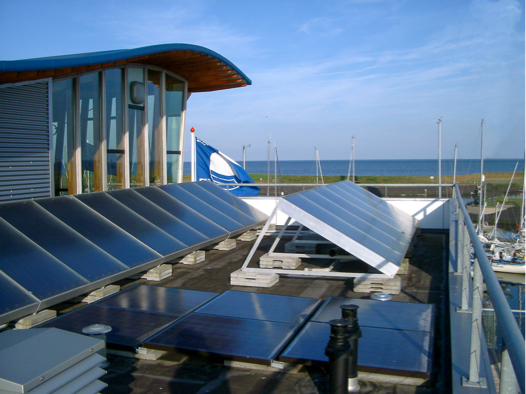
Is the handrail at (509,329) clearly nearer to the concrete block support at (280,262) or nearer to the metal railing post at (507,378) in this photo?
the metal railing post at (507,378)

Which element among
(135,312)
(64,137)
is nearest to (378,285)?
(135,312)

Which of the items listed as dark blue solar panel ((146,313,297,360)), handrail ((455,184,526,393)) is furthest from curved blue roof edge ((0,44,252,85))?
handrail ((455,184,526,393))

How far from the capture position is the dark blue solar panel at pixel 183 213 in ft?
35.8

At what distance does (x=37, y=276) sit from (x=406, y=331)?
4748 millimetres

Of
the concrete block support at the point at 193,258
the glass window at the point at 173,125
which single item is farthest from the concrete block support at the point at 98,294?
the glass window at the point at 173,125

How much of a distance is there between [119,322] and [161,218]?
4.62 m

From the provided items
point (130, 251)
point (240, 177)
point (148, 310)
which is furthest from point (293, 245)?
point (240, 177)

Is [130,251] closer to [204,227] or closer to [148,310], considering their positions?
[148,310]

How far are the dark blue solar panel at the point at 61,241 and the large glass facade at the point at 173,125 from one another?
7.12 metres

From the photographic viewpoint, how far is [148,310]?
639 centimetres

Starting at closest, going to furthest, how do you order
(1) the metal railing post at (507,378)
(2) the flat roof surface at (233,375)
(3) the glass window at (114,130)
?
(1) the metal railing post at (507,378) < (2) the flat roof surface at (233,375) < (3) the glass window at (114,130)


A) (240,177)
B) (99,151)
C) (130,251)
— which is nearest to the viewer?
(130,251)

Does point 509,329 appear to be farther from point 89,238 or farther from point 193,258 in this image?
point 193,258

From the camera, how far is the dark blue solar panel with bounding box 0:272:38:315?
548 centimetres
